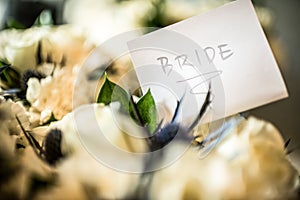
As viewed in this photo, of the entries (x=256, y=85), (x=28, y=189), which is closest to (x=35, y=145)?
(x=28, y=189)

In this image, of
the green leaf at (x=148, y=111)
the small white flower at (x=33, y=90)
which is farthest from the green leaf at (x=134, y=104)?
the small white flower at (x=33, y=90)

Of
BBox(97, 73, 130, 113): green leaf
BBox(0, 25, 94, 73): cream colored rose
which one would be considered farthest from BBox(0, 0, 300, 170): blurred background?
BBox(97, 73, 130, 113): green leaf

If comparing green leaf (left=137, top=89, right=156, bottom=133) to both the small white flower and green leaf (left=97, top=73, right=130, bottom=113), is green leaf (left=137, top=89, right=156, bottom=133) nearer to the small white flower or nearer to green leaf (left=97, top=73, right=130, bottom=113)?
green leaf (left=97, top=73, right=130, bottom=113)

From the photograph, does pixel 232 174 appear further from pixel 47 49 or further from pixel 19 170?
pixel 47 49

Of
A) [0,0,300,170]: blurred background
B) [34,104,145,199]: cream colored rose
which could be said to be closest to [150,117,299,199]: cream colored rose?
[34,104,145,199]: cream colored rose

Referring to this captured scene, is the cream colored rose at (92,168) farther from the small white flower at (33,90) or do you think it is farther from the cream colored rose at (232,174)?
the small white flower at (33,90)

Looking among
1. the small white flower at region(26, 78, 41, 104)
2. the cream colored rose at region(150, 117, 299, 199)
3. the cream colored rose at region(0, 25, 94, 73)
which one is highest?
the cream colored rose at region(0, 25, 94, 73)

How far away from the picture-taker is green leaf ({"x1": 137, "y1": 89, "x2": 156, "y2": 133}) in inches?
12.6

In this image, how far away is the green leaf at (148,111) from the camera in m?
0.32

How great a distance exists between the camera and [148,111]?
334mm

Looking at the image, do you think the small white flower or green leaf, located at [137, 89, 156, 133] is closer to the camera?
green leaf, located at [137, 89, 156, 133]

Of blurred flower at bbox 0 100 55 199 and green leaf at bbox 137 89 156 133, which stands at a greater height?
blurred flower at bbox 0 100 55 199

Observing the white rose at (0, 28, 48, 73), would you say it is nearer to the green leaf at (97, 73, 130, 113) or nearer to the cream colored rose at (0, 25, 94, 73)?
the cream colored rose at (0, 25, 94, 73)

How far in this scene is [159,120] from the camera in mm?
333
